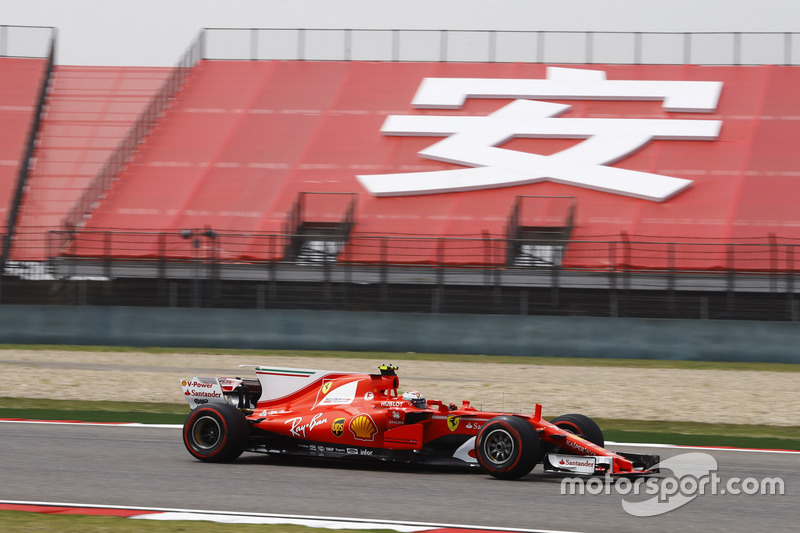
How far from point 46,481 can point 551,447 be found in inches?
158

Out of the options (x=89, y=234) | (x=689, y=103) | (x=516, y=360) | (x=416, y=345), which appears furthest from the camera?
(x=689, y=103)

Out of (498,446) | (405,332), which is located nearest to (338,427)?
(498,446)

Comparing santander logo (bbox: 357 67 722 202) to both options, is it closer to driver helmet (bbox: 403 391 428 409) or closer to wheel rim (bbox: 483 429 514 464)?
driver helmet (bbox: 403 391 428 409)

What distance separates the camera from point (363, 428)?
8.62 meters

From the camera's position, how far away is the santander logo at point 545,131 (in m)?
27.4

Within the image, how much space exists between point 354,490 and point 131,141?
26.2 metres

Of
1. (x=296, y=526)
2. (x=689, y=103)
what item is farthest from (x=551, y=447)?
(x=689, y=103)

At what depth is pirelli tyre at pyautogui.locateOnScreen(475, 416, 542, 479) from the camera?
7.84 metres

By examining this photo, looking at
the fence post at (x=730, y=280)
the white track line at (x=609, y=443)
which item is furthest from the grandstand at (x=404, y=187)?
the white track line at (x=609, y=443)

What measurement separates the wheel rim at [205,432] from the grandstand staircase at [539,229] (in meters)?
14.4

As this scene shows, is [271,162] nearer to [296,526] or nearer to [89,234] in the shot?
[89,234]

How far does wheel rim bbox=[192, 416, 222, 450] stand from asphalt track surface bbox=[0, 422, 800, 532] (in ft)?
0.62

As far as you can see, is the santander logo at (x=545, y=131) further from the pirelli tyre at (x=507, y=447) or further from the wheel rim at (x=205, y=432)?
the pirelli tyre at (x=507, y=447)

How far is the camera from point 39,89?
33938 mm
